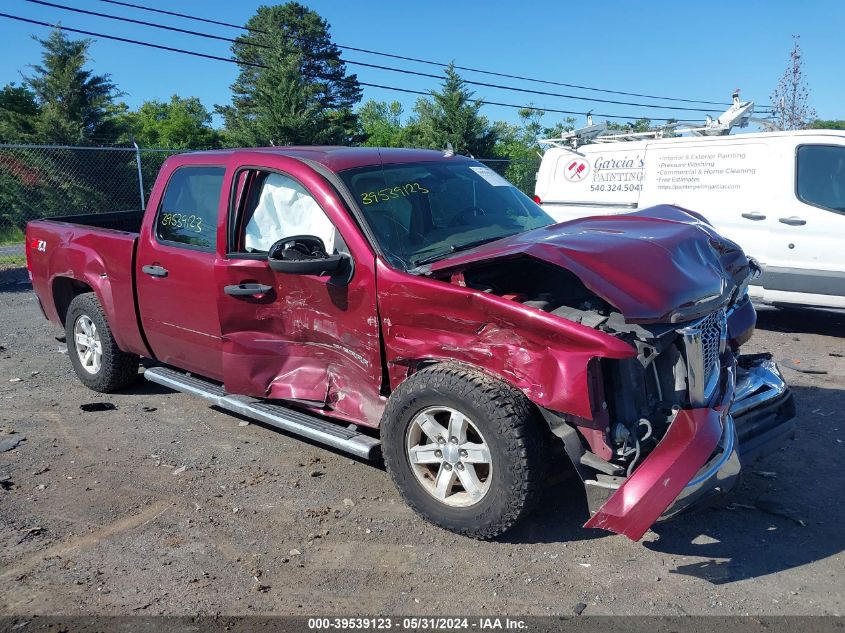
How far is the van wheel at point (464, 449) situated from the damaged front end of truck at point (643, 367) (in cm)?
21

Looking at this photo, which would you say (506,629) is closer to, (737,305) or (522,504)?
(522,504)

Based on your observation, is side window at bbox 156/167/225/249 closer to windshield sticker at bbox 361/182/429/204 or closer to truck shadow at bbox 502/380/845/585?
windshield sticker at bbox 361/182/429/204

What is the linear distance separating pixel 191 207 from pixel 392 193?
62.5 inches

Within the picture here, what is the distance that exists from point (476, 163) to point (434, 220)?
101cm

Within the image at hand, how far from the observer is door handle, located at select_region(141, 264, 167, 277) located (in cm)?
507

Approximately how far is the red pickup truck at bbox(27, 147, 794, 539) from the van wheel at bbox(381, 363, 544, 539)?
0.4 inches

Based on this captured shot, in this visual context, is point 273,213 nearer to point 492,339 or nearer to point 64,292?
point 492,339

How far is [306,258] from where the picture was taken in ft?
13.2

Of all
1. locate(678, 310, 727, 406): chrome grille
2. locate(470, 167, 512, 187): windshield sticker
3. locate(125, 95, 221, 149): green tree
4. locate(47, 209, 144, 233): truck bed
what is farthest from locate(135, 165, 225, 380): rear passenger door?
locate(125, 95, 221, 149): green tree

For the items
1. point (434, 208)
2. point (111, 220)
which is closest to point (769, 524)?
point (434, 208)

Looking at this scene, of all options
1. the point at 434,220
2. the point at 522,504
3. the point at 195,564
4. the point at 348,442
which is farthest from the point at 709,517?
the point at 195,564

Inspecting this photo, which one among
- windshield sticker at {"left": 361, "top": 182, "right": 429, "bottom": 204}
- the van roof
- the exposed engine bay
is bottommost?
the exposed engine bay

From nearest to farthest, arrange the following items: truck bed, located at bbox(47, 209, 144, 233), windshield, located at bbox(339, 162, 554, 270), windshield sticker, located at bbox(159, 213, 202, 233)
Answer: windshield, located at bbox(339, 162, 554, 270) → windshield sticker, located at bbox(159, 213, 202, 233) → truck bed, located at bbox(47, 209, 144, 233)

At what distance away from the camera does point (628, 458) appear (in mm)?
3293
